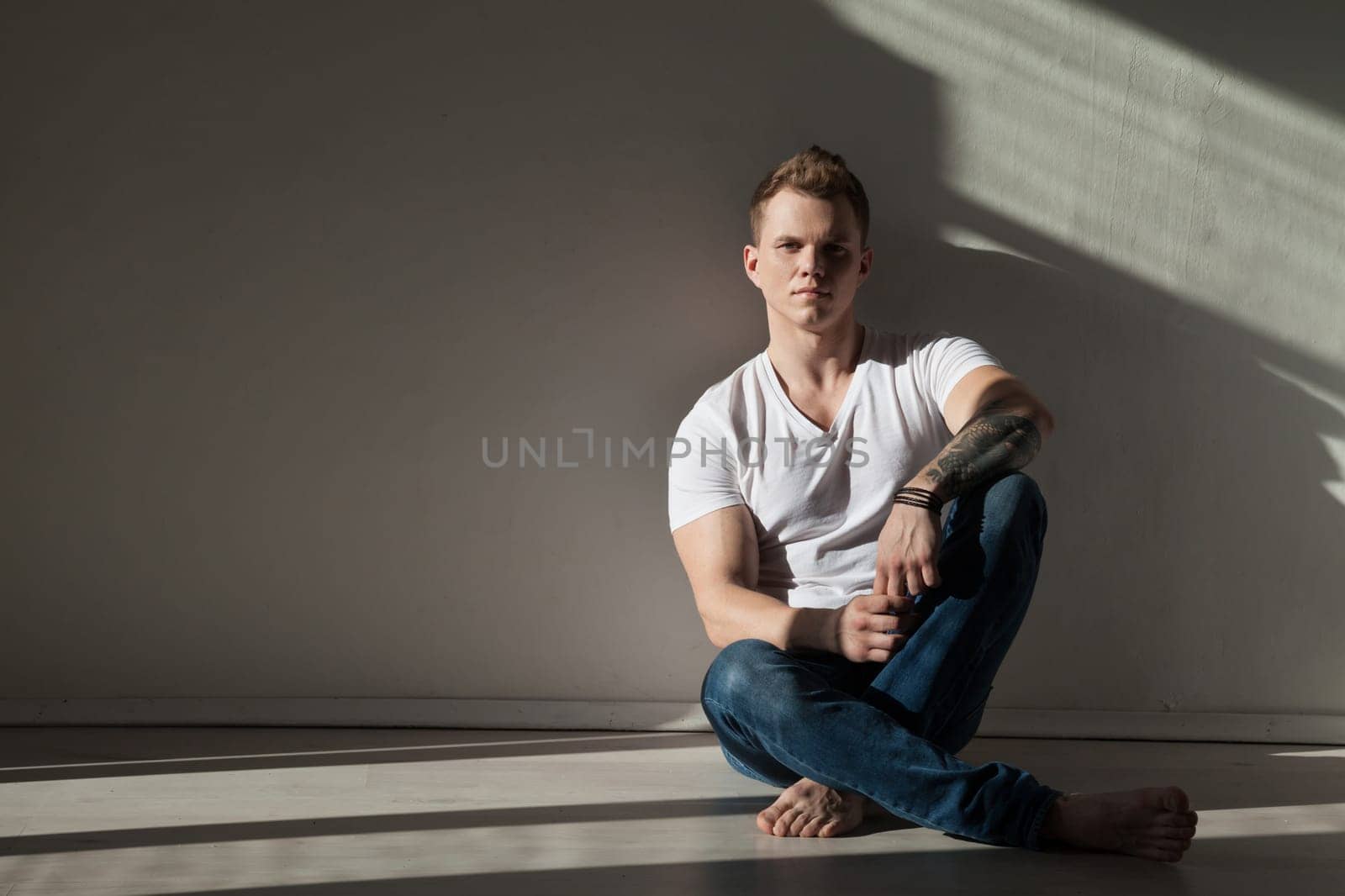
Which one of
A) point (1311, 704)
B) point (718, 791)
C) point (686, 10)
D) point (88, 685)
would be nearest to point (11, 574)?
point (88, 685)

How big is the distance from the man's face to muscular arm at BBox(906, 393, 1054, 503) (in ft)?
1.11

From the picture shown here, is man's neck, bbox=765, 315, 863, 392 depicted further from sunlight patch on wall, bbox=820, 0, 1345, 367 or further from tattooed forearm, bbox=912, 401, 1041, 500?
sunlight patch on wall, bbox=820, 0, 1345, 367

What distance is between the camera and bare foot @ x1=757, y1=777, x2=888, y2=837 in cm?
168

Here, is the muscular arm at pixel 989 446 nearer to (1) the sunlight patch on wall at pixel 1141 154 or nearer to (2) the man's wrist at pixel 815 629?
(2) the man's wrist at pixel 815 629

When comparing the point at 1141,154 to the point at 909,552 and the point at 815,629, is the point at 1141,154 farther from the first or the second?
the point at 815,629

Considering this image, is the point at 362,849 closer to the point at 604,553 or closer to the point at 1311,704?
the point at 604,553

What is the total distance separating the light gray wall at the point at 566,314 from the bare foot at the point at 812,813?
598mm

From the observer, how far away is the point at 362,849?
1.62 meters

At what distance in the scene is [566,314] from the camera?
2.27m

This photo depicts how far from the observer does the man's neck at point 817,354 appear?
6.77 ft

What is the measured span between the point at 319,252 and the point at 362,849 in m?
1.20

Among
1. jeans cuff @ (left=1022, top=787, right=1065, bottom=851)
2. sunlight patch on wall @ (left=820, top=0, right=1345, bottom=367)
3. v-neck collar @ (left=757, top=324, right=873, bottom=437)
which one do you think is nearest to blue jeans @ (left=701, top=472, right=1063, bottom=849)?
jeans cuff @ (left=1022, top=787, right=1065, bottom=851)

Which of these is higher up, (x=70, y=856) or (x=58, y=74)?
(x=58, y=74)

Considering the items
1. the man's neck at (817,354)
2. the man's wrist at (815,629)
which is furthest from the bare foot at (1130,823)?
the man's neck at (817,354)
